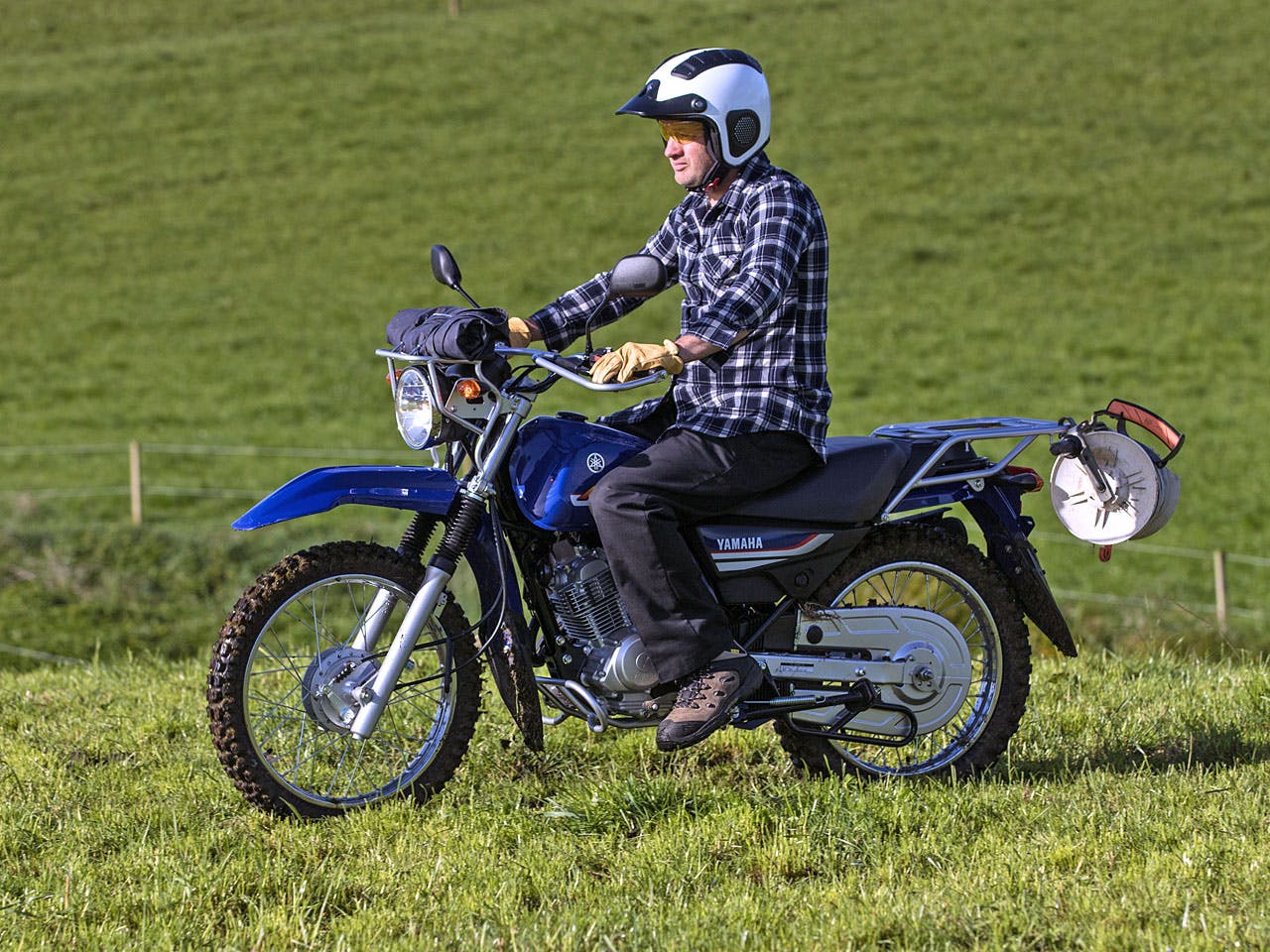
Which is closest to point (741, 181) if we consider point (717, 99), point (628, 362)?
point (717, 99)

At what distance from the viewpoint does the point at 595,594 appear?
17.5 ft

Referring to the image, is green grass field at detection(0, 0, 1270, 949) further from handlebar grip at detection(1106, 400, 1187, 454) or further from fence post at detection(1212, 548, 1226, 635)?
handlebar grip at detection(1106, 400, 1187, 454)

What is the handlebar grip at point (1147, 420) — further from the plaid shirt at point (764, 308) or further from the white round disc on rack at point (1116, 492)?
the plaid shirt at point (764, 308)

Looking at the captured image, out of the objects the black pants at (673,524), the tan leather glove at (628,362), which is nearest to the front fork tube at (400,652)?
the black pants at (673,524)

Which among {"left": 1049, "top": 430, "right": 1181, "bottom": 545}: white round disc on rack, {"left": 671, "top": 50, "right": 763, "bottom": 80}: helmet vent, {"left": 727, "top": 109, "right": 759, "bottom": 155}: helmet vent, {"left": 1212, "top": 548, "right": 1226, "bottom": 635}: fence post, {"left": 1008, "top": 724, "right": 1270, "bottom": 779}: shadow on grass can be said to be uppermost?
{"left": 671, "top": 50, "right": 763, "bottom": 80}: helmet vent

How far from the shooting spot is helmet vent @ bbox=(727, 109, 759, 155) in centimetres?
527

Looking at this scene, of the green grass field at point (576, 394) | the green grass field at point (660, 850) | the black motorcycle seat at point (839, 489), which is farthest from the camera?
the black motorcycle seat at point (839, 489)

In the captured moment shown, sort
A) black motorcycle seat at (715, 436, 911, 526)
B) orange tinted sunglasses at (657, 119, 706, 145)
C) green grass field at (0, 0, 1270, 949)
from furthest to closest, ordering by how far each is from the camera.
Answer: black motorcycle seat at (715, 436, 911, 526)
orange tinted sunglasses at (657, 119, 706, 145)
green grass field at (0, 0, 1270, 949)

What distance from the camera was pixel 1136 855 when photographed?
454 centimetres

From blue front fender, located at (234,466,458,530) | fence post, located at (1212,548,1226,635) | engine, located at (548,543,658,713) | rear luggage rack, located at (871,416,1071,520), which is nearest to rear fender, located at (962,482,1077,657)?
rear luggage rack, located at (871,416,1071,520)

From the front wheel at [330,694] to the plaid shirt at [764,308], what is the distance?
3.51ft

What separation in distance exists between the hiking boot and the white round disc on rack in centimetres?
132

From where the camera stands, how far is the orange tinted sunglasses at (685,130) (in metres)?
5.34

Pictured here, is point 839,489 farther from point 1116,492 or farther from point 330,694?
point 330,694
